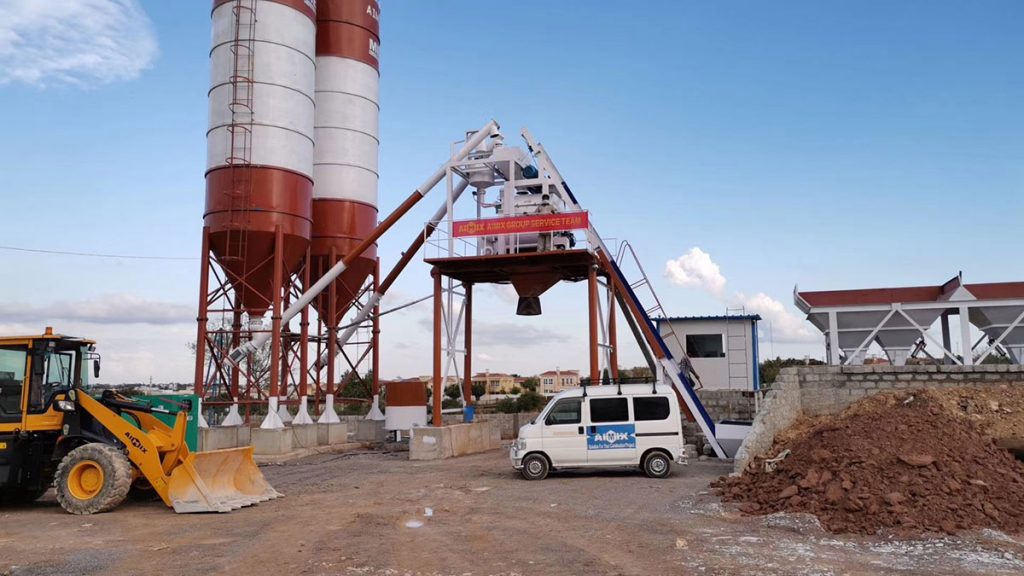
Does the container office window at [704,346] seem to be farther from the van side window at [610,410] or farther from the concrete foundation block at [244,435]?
the concrete foundation block at [244,435]

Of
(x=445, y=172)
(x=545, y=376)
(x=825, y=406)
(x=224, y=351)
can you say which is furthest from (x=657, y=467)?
(x=545, y=376)

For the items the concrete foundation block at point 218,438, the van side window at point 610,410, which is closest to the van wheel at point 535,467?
the van side window at point 610,410

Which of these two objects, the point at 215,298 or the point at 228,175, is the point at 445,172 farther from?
the point at 215,298

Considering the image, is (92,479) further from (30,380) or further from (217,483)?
(30,380)

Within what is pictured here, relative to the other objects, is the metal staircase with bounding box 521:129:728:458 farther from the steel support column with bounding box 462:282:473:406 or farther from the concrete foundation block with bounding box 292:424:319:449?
the concrete foundation block with bounding box 292:424:319:449

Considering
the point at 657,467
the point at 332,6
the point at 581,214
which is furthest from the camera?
the point at 332,6

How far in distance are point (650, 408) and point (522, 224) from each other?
325 inches

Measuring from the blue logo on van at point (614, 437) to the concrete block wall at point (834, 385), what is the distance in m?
2.34

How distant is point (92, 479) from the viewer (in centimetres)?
1377

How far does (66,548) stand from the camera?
35.0 ft

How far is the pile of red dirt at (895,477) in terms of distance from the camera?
1130 centimetres

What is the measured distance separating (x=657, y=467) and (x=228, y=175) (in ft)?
59.8

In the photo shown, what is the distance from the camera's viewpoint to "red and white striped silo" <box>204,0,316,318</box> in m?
26.9

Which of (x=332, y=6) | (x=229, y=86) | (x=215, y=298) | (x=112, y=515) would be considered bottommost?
(x=112, y=515)
